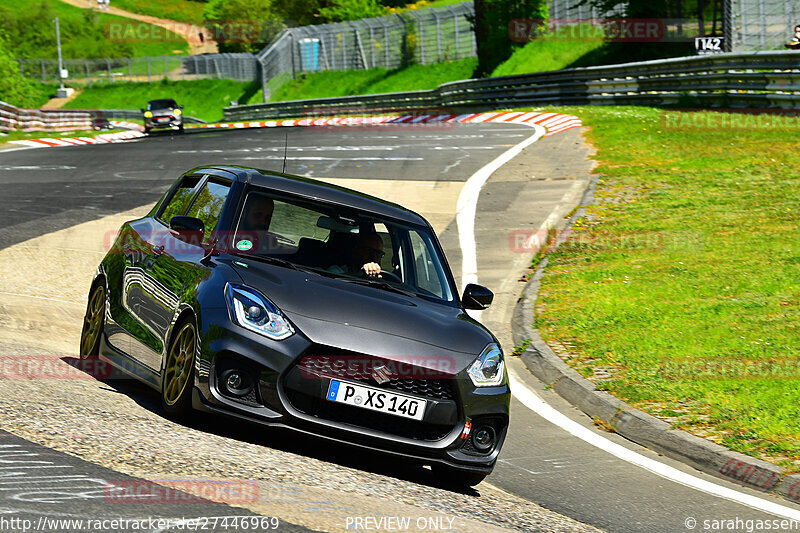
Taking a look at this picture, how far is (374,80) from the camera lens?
6438 centimetres

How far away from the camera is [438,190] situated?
61.1 ft

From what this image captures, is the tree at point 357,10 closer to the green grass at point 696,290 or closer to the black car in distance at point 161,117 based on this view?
the black car in distance at point 161,117

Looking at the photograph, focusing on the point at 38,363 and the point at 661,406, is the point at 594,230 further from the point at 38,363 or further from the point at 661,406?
the point at 38,363

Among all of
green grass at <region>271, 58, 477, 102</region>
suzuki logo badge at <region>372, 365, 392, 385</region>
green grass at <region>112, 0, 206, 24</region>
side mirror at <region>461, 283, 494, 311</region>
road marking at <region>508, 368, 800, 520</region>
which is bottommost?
road marking at <region>508, 368, 800, 520</region>

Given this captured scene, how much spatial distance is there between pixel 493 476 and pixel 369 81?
59.7 m

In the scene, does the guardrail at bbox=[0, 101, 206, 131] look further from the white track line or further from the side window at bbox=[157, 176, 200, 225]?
the side window at bbox=[157, 176, 200, 225]

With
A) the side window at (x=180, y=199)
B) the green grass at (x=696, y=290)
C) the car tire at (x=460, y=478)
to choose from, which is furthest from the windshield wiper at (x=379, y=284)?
the green grass at (x=696, y=290)

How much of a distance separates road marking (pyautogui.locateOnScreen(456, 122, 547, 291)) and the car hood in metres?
6.38

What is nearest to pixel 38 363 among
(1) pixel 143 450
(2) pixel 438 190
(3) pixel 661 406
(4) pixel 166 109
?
(1) pixel 143 450

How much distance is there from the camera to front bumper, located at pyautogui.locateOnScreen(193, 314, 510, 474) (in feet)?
18.7

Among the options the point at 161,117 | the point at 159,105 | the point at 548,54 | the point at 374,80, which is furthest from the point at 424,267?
the point at 374,80

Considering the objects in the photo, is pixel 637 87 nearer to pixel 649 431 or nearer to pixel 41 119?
pixel 649 431

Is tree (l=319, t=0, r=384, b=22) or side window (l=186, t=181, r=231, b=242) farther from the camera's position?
tree (l=319, t=0, r=384, b=22)

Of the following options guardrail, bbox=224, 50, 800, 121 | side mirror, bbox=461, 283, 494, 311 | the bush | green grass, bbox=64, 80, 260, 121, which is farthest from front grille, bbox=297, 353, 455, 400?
the bush
